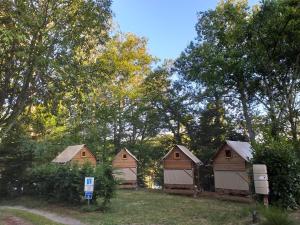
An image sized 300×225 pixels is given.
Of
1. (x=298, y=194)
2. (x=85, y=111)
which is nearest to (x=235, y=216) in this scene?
(x=298, y=194)

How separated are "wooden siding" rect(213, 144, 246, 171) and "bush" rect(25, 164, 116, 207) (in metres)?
9.69

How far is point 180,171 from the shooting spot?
26953mm

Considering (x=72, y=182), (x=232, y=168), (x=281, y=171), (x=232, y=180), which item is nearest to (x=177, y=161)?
(x=232, y=168)

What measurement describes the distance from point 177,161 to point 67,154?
9279 mm

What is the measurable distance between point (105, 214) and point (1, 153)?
12783 millimetres

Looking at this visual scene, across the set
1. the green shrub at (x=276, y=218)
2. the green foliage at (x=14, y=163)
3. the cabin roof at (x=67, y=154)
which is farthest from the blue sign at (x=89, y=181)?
the cabin roof at (x=67, y=154)

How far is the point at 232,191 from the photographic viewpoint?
23203mm

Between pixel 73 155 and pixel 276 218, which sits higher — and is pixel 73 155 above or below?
above

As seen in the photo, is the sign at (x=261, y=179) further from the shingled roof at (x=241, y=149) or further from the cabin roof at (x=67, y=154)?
the cabin roof at (x=67, y=154)

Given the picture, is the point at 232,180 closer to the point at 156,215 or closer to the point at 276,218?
the point at 156,215

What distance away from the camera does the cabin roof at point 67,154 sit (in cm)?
2669

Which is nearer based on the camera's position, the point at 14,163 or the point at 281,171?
the point at 281,171

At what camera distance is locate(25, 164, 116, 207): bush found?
17.5 m

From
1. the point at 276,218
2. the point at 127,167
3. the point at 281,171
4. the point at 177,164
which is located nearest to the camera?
the point at 276,218
